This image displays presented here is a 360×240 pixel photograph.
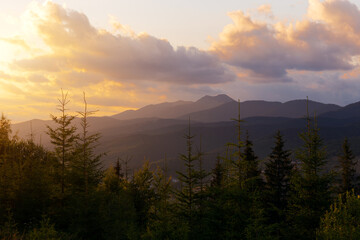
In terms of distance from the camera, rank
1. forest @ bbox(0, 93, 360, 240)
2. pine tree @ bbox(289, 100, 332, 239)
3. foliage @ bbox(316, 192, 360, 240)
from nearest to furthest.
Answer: foliage @ bbox(316, 192, 360, 240)
forest @ bbox(0, 93, 360, 240)
pine tree @ bbox(289, 100, 332, 239)

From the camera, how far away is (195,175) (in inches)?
888

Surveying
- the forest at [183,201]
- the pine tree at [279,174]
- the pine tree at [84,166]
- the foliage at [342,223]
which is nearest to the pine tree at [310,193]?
the forest at [183,201]

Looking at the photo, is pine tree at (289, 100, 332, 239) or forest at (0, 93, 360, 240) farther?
pine tree at (289, 100, 332, 239)

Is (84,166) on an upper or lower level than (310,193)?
upper

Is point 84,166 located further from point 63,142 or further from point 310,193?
point 310,193

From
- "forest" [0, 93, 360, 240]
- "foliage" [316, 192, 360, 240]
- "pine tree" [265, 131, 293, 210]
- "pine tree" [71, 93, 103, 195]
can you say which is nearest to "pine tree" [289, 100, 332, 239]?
"forest" [0, 93, 360, 240]

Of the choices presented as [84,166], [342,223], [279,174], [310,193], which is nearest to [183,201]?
[84,166]

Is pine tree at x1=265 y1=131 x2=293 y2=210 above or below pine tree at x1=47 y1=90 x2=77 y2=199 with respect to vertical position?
below

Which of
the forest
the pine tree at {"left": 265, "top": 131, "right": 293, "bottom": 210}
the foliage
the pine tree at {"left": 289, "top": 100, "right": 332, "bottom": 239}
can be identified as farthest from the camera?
the pine tree at {"left": 265, "top": 131, "right": 293, "bottom": 210}

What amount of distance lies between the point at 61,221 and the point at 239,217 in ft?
47.1

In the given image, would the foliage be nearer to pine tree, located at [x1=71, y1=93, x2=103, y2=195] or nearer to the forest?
the forest

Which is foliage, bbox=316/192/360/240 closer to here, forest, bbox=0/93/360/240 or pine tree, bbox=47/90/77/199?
forest, bbox=0/93/360/240

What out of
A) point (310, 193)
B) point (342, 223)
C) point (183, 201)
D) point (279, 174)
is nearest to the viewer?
point (342, 223)

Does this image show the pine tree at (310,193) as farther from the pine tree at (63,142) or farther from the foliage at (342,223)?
the pine tree at (63,142)
